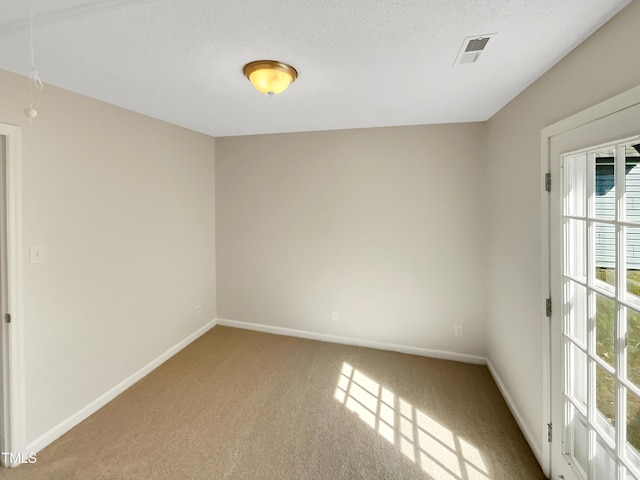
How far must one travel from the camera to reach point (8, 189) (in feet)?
5.87

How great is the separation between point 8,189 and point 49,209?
0.83ft

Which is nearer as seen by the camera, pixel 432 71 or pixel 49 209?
pixel 432 71

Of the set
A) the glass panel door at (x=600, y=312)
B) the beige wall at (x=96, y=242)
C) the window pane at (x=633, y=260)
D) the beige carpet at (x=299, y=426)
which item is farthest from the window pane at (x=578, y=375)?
the beige wall at (x=96, y=242)

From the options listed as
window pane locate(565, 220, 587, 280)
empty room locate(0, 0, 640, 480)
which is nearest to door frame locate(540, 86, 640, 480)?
empty room locate(0, 0, 640, 480)

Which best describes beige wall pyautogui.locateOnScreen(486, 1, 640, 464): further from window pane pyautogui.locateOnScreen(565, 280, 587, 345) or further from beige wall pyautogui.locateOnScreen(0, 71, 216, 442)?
beige wall pyautogui.locateOnScreen(0, 71, 216, 442)

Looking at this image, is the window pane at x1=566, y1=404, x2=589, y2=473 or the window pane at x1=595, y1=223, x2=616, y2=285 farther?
the window pane at x1=566, y1=404, x2=589, y2=473

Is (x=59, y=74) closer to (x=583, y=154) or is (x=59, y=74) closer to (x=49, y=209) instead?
(x=49, y=209)

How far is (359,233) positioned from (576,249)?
1977 millimetres

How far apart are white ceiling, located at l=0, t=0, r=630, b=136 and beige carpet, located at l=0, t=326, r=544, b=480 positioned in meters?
2.40

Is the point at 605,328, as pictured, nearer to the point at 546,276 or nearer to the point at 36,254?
the point at 546,276

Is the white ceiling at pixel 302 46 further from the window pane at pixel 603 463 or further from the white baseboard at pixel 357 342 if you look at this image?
the white baseboard at pixel 357 342

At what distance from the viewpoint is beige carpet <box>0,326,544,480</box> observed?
1.83m

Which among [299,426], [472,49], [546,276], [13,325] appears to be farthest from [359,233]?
[13,325]

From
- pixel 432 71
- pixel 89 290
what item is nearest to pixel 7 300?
pixel 89 290
